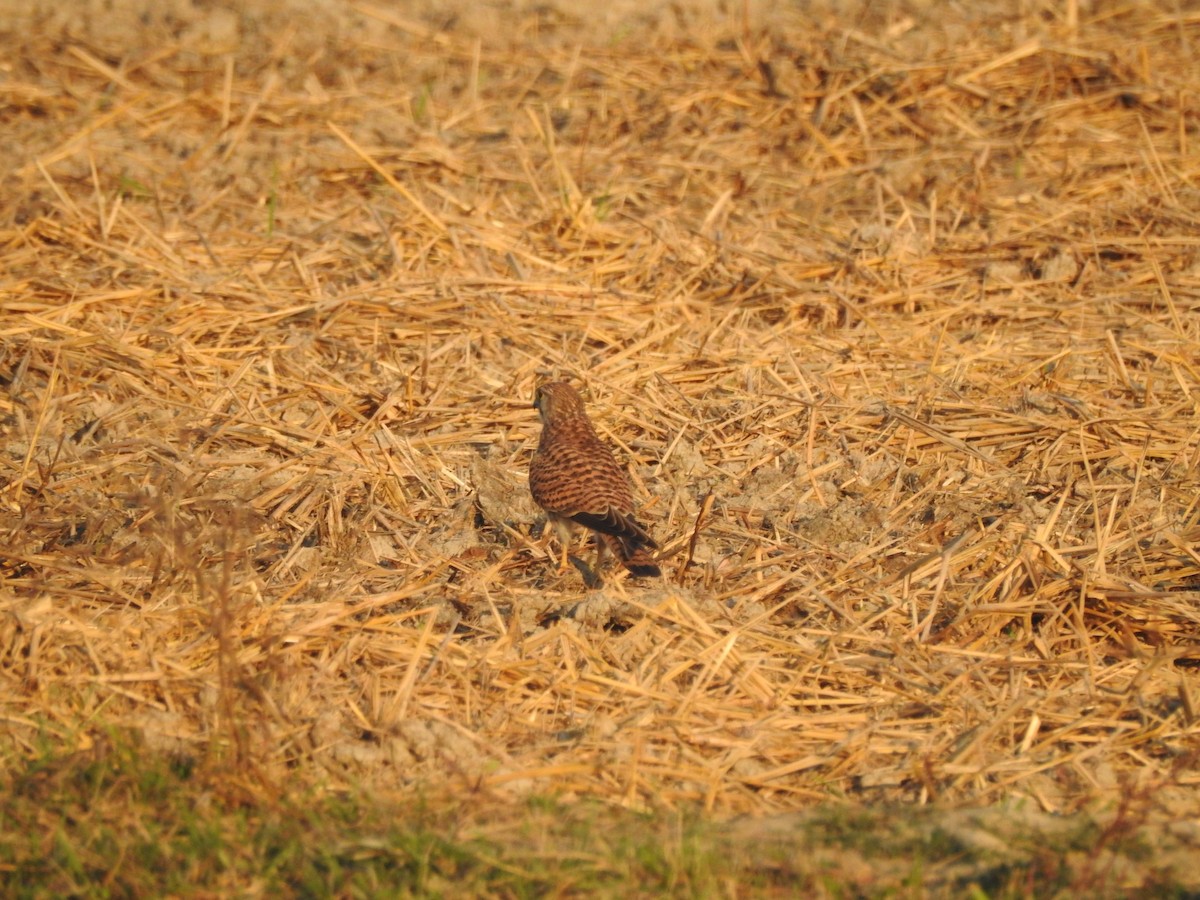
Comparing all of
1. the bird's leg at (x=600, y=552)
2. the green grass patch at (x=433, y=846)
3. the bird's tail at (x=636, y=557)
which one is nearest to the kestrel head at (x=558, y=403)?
the bird's leg at (x=600, y=552)

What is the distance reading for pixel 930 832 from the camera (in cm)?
373

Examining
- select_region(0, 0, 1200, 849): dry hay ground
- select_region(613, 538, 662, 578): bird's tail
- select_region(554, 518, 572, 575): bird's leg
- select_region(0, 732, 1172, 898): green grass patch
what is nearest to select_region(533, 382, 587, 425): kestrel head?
select_region(0, 0, 1200, 849): dry hay ground

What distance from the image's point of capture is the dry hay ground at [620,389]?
14.3 ft

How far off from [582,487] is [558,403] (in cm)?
70

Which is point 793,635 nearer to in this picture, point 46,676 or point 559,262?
point 46,676

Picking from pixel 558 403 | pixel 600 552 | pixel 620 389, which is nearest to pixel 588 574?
pixel 600 552

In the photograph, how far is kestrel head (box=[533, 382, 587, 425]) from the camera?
5.66 metres

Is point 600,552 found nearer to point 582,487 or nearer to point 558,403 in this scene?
point 582,487

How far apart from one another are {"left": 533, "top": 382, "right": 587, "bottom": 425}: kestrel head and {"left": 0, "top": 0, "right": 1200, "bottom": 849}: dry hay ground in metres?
0.32

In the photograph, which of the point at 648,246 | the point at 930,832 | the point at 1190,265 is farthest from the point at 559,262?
the point at 930,832

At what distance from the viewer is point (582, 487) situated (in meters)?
5.11

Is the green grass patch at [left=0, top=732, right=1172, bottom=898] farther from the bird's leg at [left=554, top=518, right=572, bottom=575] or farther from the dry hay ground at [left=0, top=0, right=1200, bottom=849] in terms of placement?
the bird's leg at [left=554, top=518, right=572, bottom=575]

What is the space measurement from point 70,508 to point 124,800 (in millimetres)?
1813

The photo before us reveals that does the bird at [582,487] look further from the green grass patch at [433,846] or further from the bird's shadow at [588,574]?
the green grass patch at [433,846]
